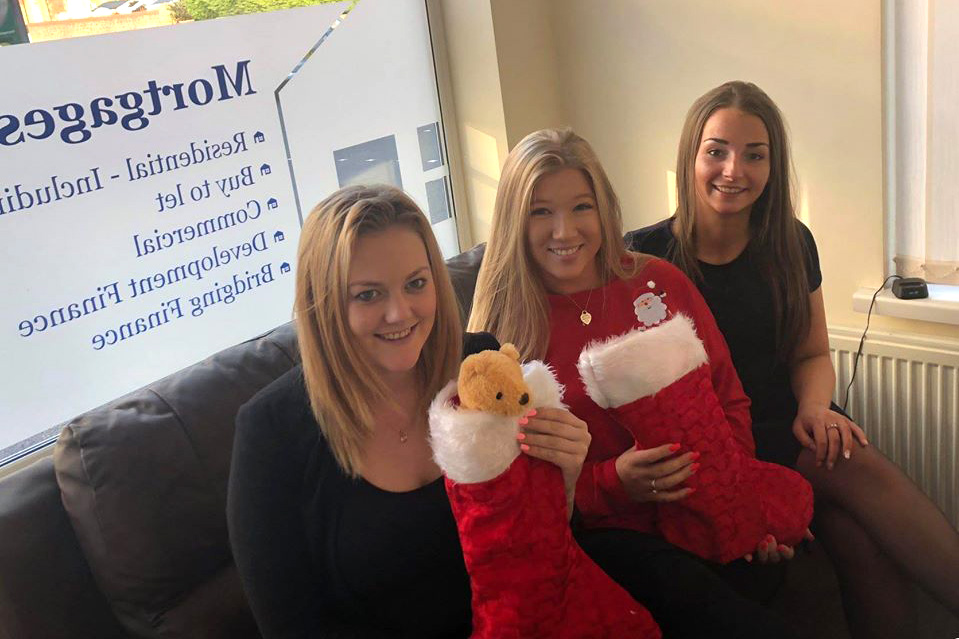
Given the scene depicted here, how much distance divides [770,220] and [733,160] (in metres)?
0.19

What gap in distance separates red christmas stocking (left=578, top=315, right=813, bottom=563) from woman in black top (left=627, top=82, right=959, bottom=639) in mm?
354

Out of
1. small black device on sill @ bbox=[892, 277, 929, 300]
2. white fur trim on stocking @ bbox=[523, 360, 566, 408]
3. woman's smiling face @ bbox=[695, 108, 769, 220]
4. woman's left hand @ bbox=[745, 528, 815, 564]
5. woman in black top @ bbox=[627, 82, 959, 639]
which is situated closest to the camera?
white fur trim on stocking @ bbox=[523, 360, 566, 408]

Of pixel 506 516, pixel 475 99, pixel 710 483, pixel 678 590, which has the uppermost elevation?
pixel 475 99

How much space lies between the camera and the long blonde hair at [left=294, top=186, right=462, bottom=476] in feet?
4.32

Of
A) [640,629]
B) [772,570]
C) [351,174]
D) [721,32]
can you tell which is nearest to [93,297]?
[351,174]

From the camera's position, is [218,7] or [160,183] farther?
[218,7]

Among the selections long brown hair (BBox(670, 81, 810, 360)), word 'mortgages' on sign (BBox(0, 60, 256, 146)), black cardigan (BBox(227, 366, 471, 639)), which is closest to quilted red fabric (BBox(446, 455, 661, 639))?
black cardigan (BBox(227, 366, 471, 639))

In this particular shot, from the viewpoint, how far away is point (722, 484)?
1491 mm

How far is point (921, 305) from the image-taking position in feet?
7.24

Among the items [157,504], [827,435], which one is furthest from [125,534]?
[827,435]

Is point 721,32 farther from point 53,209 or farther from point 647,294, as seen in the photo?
point 53,209

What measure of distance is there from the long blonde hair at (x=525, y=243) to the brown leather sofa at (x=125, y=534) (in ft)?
1.96

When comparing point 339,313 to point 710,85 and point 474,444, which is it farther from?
point 710,85

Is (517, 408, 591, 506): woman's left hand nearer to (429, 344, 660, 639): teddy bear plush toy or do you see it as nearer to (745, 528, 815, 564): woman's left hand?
(429, 344, 660, 639): teddy bear plush toy
